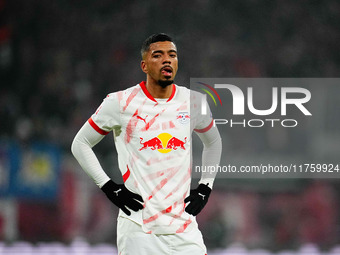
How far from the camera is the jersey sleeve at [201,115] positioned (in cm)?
333

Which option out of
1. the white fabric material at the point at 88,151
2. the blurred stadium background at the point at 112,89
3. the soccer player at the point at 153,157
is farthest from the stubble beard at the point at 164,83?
the blurred stadium background at the point at 112,89

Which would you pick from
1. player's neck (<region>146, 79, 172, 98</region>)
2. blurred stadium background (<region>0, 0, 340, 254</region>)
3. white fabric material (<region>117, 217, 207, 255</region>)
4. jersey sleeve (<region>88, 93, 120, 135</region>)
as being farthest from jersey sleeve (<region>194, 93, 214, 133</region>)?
blurred stadium background (<region>0, 0, 340, 254</region>)

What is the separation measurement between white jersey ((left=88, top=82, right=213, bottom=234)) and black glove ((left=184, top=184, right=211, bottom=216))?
4 centimetres

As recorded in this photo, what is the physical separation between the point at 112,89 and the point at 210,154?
4.41 metres

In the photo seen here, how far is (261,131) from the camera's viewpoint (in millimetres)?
7562

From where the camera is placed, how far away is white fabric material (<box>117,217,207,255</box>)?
3078mm

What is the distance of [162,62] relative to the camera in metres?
3.16

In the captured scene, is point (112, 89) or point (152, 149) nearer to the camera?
point (152, 149)

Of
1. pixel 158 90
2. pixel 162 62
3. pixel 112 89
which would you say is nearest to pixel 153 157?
pixel 158 90

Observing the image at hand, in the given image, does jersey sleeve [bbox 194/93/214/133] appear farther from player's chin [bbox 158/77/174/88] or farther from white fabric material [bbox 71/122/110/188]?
white fabric material [bbox 71/122/110/188]

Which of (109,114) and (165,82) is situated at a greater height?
(165,82)

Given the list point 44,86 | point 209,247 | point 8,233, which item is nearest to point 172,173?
point 209,247

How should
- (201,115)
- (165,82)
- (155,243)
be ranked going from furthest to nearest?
(201,115) < (165,82) < (155,243)

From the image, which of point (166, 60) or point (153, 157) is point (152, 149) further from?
point (166, 60)
